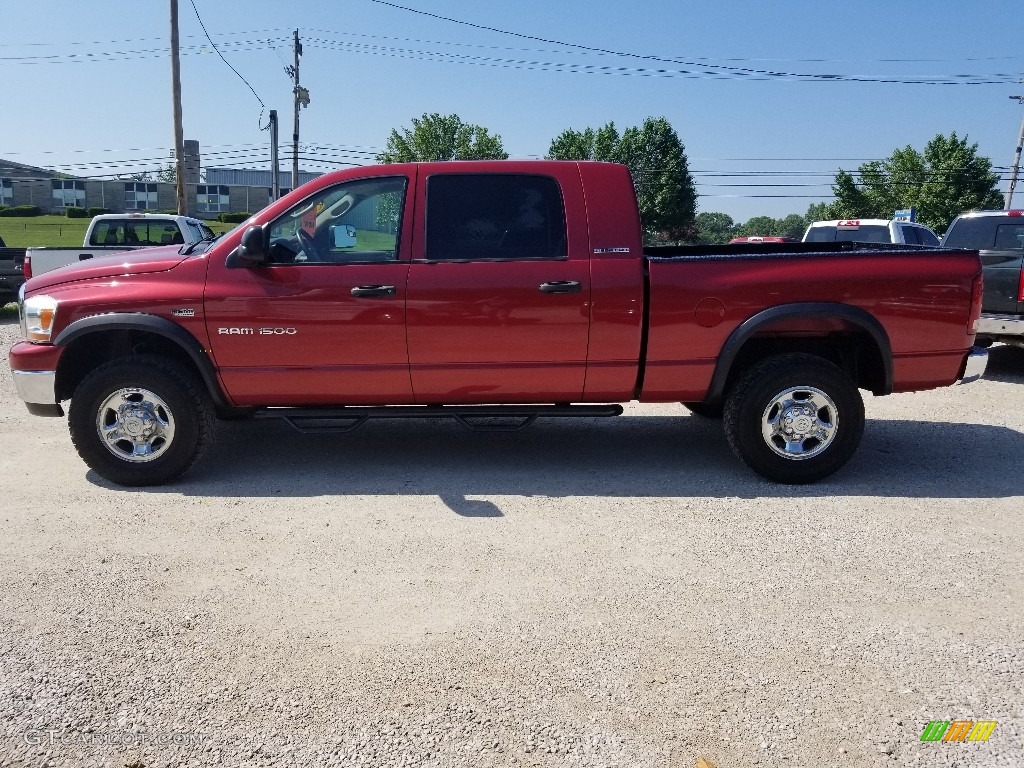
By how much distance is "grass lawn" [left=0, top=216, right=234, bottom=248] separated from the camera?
5403 cm

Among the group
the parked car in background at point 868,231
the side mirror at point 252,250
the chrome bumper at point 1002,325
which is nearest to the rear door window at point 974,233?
the chrome bumper at point 1002,325

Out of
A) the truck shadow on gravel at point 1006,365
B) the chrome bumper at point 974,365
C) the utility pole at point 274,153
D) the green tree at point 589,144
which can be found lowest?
the truck shadow on gravel at point 1006,365

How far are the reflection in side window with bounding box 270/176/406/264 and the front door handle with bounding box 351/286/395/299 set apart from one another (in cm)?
19

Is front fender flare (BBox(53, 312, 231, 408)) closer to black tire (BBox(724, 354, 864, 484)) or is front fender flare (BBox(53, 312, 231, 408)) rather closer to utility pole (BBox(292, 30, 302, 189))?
black tire (BBox(724, 354, 864, 484))

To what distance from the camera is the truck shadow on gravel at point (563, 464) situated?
504cm

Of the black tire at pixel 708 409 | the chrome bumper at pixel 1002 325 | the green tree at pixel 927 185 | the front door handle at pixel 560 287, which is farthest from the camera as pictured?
the green tree at pixel 927 185

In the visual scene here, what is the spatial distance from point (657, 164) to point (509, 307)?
294 feet

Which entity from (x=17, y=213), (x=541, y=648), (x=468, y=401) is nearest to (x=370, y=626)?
(x=541, y=648)

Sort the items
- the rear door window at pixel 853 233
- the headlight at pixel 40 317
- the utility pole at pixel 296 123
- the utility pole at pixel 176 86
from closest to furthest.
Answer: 1. the headlight at pixel 40 317
2. the rear door window at pixel 853 233
3. the utility pole at pixel 176 86
4. the utility pole at pixel 296 123

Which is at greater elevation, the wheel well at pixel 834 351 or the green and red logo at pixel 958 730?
the wheel well at pixel 834 351

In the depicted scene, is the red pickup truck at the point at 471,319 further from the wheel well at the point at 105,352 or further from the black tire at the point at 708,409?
the black tire at the point at 708,409

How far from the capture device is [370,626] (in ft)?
10.8

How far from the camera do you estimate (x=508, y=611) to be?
343 centimetres

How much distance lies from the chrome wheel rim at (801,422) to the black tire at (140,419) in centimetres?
361
